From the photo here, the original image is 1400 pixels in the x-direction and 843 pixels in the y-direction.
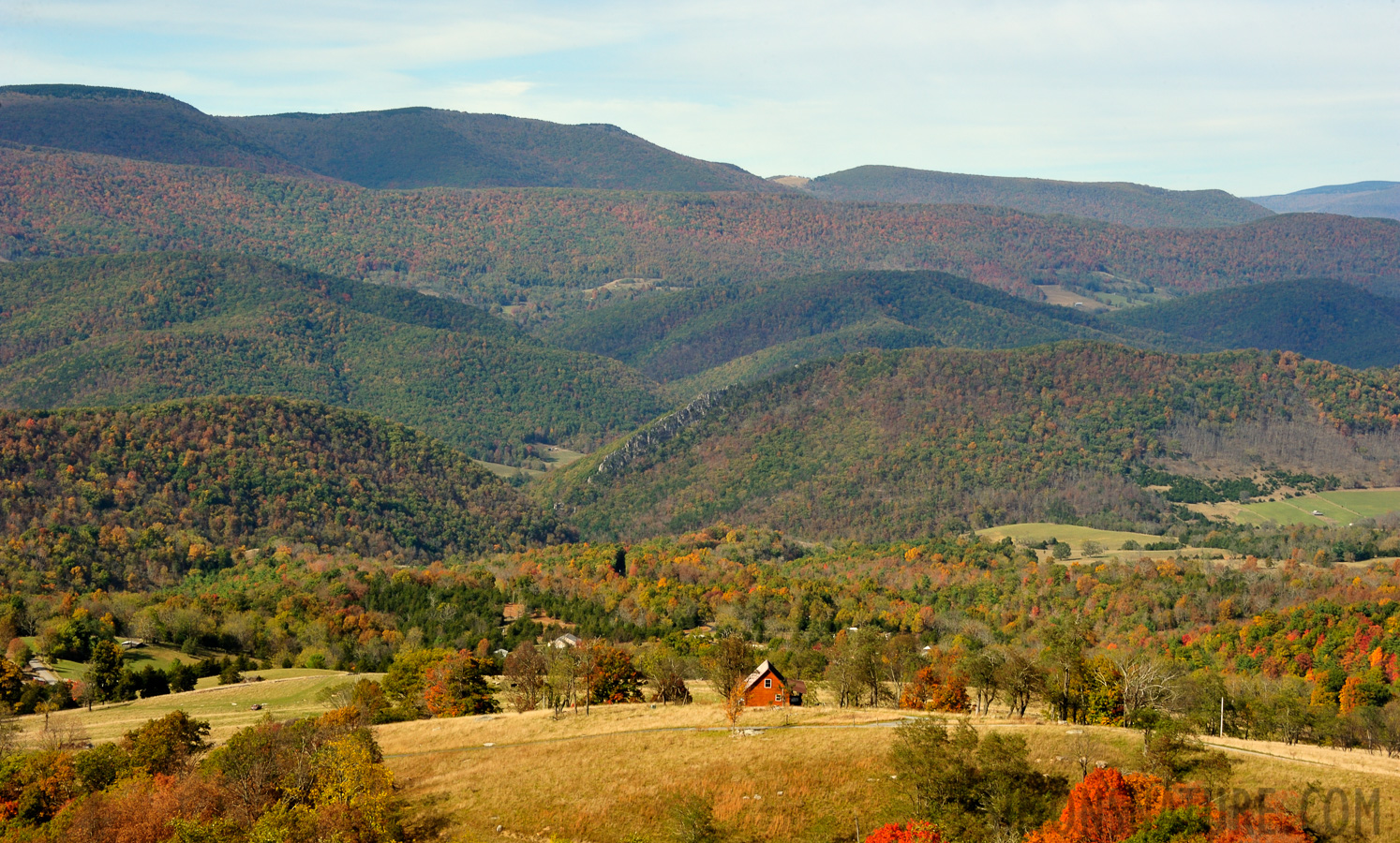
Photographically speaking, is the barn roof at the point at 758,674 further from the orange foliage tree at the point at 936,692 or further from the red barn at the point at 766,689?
the orange foliage tree at the point at 936,692

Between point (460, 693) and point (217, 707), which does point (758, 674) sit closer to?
point (460, 693)

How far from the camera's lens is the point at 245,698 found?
342 feet

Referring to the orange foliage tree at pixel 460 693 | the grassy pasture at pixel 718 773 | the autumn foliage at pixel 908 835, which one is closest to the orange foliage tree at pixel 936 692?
the grassy pasture at pixel 718 773

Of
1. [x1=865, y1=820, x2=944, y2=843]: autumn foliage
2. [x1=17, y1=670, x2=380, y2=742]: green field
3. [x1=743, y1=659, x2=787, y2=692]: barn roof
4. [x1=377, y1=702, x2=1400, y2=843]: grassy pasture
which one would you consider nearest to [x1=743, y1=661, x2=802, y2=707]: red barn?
[x1=743, y1=659, x2=787, y2=692]: barn roof

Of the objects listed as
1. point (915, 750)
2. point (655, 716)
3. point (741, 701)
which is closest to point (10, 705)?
point (655, 716)

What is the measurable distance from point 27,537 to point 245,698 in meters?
93.0

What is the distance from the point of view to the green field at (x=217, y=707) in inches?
3600

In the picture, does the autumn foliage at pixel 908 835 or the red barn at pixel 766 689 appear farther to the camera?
the red barn at pixel 766 689

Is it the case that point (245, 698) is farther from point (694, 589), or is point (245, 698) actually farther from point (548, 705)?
point (694, 589)

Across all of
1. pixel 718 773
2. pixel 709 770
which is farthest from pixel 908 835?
pixel 709 770

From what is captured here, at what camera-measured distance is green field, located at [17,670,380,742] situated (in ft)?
300

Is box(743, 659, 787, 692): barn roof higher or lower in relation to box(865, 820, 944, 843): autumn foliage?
lower

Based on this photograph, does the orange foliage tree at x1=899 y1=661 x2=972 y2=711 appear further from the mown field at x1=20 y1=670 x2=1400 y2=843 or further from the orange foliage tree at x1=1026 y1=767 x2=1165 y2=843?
the orange foliage tree at x1=1026 y1=767 x2=1165 y2=843

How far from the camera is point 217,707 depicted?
101 meters
